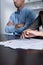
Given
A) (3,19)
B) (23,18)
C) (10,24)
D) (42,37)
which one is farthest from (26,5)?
(42,37)

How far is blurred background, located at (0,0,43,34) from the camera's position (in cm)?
162

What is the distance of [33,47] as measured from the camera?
727 millimetres

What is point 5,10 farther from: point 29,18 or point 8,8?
point 29,18

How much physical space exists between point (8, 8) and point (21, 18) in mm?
312

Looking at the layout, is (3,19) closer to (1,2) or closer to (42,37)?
(1,2)

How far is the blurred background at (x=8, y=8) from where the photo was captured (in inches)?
63.8

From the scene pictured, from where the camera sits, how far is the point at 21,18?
5.50 ft

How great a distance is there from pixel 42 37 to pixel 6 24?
0.89 meters

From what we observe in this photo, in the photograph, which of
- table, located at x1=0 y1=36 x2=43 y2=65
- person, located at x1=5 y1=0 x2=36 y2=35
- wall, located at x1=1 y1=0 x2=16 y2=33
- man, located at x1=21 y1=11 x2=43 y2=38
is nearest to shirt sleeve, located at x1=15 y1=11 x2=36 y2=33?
person, located at x1=5 y1=0 x2=36 y2=35

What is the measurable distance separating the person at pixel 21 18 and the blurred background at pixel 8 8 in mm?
56

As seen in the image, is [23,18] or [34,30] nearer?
[34,30]

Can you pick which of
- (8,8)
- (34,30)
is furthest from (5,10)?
(34,30)

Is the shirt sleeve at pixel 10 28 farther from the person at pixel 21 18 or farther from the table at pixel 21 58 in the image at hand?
the table at pixel 21 58

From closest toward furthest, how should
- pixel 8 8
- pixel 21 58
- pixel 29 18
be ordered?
pixel 21 58 → pixel 29 18 → pixel 8 8
